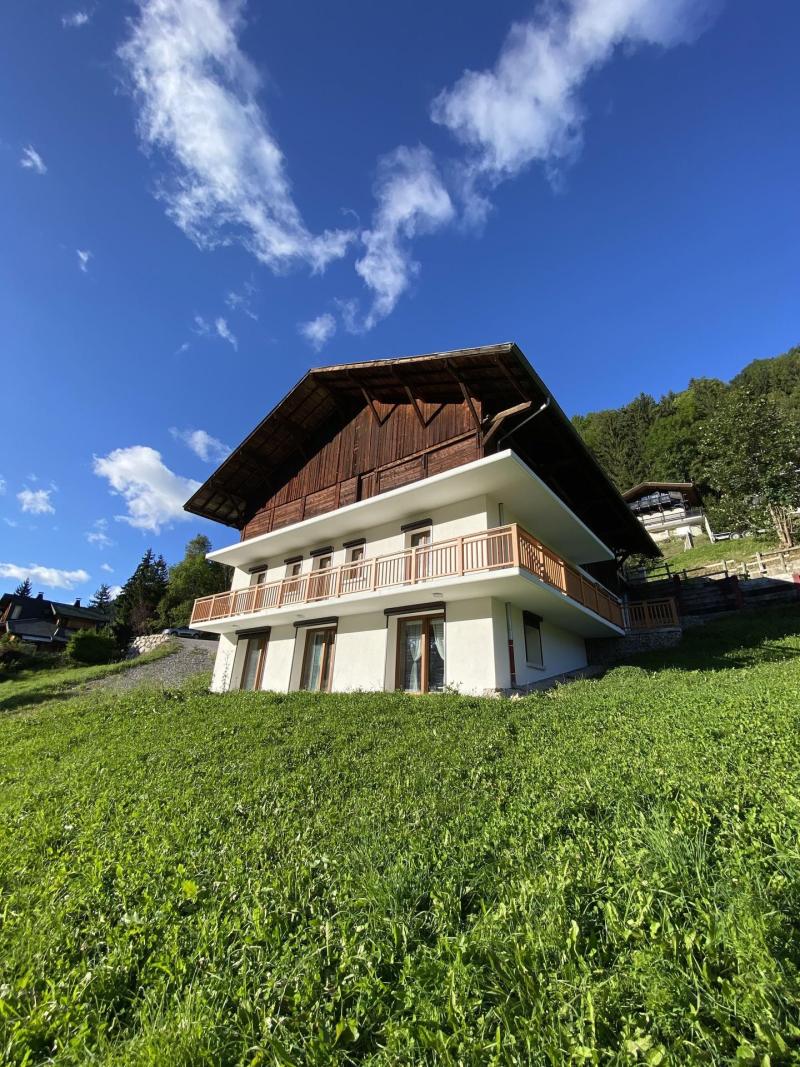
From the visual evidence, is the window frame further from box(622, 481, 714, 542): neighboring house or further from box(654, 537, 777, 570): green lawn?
box(622, 481, 714, 542): neighboring house

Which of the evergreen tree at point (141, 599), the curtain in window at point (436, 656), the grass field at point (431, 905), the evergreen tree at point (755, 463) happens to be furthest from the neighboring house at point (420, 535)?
the evergreen tree at point (141, 599)

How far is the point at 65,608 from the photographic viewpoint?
56.3 m

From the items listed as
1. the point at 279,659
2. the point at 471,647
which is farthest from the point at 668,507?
the point at 279,659

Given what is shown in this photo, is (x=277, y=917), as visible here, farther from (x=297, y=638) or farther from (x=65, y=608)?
(x=65, y=608)

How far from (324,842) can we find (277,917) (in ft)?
3.03

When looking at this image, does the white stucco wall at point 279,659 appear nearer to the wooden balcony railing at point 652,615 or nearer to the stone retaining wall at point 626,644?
the stone retaining wall at point 626,644

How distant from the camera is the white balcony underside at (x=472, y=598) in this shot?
1086 centimetres

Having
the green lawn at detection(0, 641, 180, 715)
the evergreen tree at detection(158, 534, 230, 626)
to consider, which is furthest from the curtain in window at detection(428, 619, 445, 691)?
the evergreen tree at detection(158, 534, 230, 626)

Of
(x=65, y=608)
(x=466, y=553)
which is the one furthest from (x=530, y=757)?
(x=65, y=608)

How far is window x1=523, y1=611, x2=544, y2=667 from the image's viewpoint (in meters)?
12.9

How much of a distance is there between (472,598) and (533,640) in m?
2.75

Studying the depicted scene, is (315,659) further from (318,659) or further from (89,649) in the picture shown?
(89,649)

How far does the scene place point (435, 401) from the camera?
14.8m

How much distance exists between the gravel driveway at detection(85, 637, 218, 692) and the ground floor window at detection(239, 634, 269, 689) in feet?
19.9
